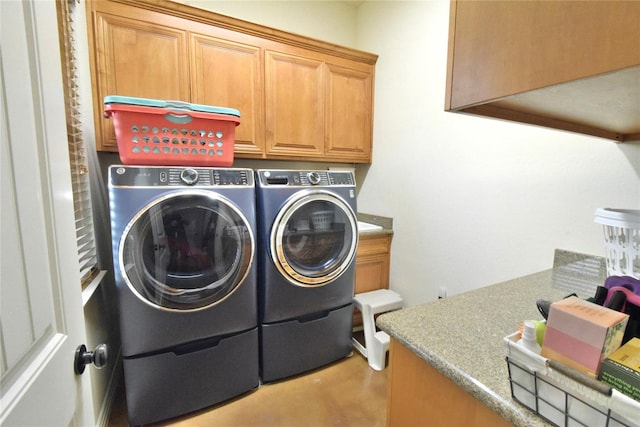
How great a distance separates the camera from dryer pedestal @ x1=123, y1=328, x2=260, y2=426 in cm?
137

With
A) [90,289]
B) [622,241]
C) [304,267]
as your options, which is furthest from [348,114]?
[90,289]

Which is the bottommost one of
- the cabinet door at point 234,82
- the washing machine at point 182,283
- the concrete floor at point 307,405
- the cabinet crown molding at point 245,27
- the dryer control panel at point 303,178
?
the concrete floor at point 307,405

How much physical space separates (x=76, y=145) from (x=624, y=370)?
178 cm

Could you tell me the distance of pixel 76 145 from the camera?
1229mm

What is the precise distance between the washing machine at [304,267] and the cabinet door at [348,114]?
2.08 feet

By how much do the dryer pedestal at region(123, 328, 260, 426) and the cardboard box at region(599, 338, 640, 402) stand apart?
4.98ft

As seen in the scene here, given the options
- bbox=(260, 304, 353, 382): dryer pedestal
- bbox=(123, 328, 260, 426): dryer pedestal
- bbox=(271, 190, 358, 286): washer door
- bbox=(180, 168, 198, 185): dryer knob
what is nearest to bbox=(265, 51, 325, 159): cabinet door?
bbox=(271, 190, 358, 286): washer door

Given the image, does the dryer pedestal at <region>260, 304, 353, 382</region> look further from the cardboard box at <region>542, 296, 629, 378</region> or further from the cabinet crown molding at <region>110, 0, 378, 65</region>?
the cabinet crown molding at <region>110, 0, 378, 65</region>

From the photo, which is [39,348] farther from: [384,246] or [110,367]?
[384,246]

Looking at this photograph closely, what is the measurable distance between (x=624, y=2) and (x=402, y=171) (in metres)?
1.84

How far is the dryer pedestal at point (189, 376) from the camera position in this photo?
1371 millimetres

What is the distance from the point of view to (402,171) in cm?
218

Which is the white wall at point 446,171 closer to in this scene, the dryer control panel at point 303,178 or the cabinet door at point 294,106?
the cabinet door at point 294,106

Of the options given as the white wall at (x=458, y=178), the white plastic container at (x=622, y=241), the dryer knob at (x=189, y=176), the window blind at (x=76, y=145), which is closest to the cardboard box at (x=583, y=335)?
the white plastic container at (x=622, y=241)
